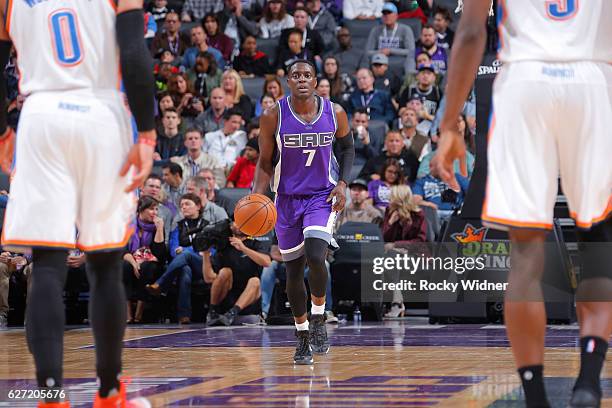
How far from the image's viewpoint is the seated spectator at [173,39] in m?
16.3

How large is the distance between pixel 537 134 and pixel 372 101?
1077 cm

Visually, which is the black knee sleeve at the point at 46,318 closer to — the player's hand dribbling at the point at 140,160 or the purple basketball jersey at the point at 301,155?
the player's hand dribbling at the point at 140,160

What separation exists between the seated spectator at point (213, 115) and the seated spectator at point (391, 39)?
253cm

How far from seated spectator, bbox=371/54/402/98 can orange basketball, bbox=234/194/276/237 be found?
7.11 metres

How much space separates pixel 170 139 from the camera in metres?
14.2

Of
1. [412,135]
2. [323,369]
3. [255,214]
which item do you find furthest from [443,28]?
[323,369]

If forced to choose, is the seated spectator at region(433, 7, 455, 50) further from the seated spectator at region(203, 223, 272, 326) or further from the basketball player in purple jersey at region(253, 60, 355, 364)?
the basketball player in purple jersey at region(253, 60, 355, 364)

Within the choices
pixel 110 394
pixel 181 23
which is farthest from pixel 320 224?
pixel 181 23

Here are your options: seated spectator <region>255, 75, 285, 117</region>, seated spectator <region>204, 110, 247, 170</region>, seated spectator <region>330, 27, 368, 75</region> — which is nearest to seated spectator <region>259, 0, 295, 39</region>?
seated spectator <region>330, 27, 368, 75</region>

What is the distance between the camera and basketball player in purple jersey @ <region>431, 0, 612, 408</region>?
381cm

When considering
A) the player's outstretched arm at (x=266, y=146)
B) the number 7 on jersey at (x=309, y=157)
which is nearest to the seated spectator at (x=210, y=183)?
the player's outstretched arm at (x=266, y=146)

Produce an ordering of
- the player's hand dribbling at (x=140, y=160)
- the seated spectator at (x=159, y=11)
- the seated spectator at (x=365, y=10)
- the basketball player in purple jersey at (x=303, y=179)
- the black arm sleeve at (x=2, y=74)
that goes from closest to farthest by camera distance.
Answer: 1. the player's hand dribbling at (x=140, y=160)
2. the black arm sleeve at (x=2, y=74)
3. the basketball player in purple jersey at (x=303, y=179)
4. the seated spectator at (x=365, y=10)
5. the seated spectator at (x=159, y=11)

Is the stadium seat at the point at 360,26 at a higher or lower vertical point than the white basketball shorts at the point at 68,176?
higher

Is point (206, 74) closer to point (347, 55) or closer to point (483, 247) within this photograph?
point (347, 55)
